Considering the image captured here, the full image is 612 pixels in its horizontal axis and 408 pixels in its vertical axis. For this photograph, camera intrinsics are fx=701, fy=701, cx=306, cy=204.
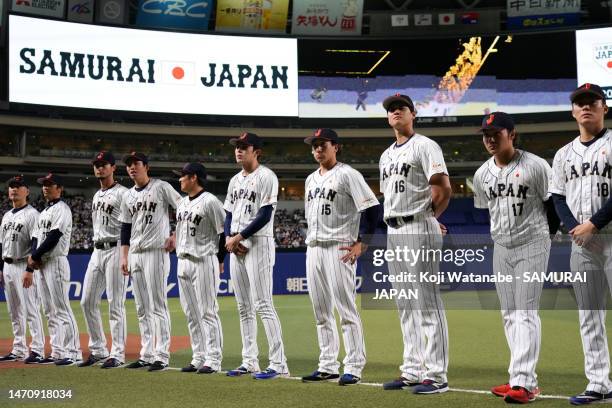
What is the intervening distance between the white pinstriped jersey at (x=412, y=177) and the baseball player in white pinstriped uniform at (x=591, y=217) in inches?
36.7

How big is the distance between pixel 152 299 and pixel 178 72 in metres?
26.3

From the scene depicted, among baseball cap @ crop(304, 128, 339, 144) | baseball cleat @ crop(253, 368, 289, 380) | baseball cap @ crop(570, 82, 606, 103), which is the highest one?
baseball cap @ crop(570, 82, 606, 103)

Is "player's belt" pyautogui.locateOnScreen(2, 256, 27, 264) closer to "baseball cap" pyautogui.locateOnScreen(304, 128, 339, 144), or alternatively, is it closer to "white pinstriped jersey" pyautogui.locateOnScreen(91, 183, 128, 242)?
"white pinstriped jersey" pyautogui.locateOnScreen(91, 183, 128, 242)

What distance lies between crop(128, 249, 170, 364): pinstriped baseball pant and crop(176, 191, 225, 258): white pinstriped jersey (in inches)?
15.0

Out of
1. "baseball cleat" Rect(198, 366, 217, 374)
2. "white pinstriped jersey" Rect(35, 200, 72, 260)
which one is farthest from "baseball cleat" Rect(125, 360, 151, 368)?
"white pinstriped jersey" Rect(35, 200, 72, 260)

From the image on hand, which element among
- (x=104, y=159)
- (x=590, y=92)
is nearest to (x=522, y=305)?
(x=590, y=92)

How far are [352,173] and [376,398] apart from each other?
77.3 inches

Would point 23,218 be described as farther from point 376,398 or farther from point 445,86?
point 445,86

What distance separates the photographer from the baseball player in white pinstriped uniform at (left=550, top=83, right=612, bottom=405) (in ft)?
15.1

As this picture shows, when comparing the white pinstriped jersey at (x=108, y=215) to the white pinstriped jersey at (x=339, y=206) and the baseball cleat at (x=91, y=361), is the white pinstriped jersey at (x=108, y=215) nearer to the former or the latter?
the baseball cleat at (x=91, y=361)

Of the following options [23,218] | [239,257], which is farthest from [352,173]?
[23,218]

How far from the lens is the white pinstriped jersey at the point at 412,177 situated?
5387mm

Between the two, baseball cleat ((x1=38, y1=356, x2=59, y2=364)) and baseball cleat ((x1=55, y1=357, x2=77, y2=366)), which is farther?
baseball cleat ((x1=38, y1=356, x2=59, y2=364))

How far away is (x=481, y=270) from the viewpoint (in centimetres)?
1639
